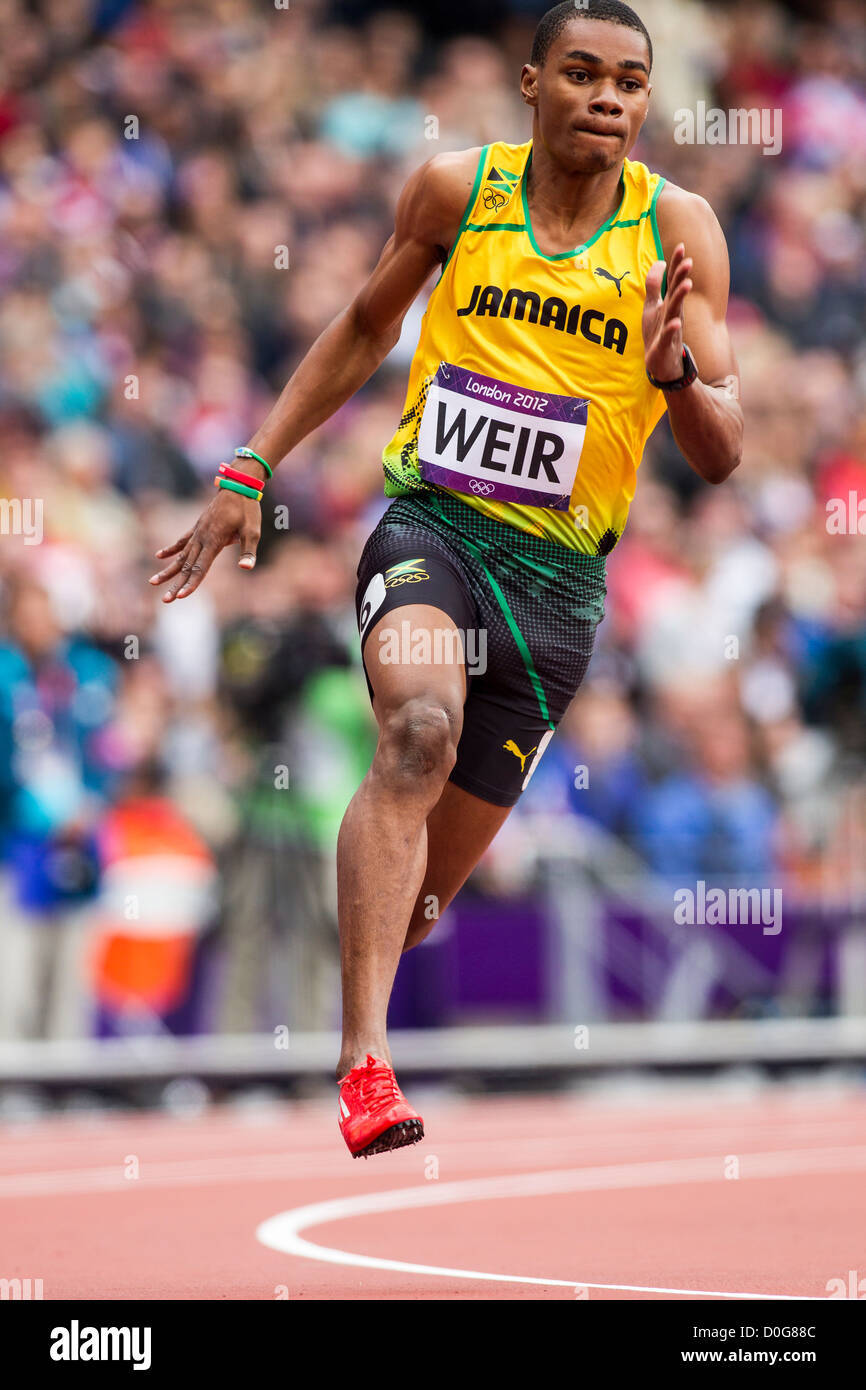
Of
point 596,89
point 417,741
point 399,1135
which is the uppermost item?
point 596,89

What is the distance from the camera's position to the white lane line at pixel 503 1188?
21.1 ft

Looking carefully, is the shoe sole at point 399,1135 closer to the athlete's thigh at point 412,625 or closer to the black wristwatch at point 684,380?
the athlete's thigh at point 412,625

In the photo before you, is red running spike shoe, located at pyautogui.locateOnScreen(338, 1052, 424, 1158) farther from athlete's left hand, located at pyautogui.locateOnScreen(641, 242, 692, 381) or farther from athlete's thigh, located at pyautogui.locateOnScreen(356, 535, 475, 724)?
athlete's left hand, located at pyautogui.locateOnScreen(641, 242, 692, 381)

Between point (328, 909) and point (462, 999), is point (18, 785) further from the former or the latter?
point (462, 999)

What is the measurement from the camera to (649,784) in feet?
39.4

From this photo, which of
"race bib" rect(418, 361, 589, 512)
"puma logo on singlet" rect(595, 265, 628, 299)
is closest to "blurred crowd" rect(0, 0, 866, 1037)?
"race bib" rect(418, 361, 589, 512)

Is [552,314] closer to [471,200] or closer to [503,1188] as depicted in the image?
[471,200]

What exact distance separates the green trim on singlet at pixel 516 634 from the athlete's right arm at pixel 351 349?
0.58 m

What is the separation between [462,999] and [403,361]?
431 centimetres

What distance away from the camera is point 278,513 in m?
12.5

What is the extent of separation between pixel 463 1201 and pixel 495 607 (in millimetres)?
2945

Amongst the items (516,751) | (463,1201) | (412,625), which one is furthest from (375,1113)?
(463,1201)

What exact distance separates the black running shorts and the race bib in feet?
0.31

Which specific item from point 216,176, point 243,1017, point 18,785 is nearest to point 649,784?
point 243,1017
